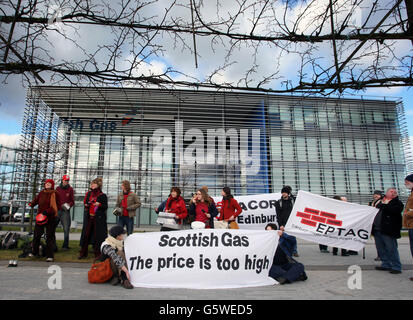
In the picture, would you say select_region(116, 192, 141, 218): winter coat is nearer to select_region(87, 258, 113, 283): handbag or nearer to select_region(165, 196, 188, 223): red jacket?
select_region(165, 196, 188, 223): red jacket

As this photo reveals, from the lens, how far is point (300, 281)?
5.66m

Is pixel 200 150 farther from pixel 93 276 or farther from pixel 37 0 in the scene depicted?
pixel 37 0

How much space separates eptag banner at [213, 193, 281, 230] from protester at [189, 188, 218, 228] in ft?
9.16

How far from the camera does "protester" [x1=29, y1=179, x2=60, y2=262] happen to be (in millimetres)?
7000

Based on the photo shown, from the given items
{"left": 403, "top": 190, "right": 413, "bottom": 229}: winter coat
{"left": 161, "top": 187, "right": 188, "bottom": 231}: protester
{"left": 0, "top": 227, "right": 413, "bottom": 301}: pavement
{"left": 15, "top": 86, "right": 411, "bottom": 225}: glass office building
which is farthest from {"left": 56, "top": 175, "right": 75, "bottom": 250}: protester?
{"left": 15, "top": 86, "right": 411, "bottom": 225}: glass office building

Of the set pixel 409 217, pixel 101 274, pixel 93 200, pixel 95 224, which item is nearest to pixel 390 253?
pixel 409 217

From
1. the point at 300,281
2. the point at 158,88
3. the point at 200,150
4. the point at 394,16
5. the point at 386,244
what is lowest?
the point at 300,281

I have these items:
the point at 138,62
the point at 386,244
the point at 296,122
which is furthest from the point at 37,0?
the point at 296,122

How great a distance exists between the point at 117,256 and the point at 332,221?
520 cm

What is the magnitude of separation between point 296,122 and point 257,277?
2343 cm

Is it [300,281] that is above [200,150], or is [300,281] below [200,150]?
below

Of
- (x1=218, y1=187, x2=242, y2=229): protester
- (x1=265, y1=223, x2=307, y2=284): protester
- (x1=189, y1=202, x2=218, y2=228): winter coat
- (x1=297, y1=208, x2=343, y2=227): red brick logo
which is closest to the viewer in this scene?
(x1=265, y1=223, x2=307, y2=284): protester

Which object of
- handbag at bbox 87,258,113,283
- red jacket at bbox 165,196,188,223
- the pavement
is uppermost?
red jacket at bbox 165,196,188,223

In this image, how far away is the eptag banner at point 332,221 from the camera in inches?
281
